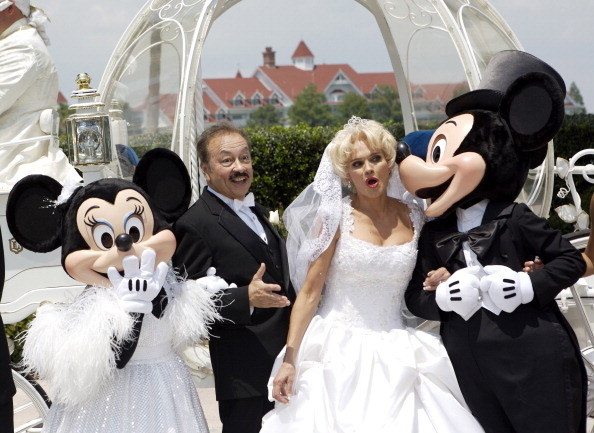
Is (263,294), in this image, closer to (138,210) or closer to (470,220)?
(138,210)

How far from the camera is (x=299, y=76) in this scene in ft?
271

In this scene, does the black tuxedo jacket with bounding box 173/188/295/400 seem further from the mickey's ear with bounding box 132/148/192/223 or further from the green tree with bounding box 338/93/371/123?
the green tree with bounding box 338/93/371/123

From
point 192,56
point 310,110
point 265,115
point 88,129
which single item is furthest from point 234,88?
point 88,129

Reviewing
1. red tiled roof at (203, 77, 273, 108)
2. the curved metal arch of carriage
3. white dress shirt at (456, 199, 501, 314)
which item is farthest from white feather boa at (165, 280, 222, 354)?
red tiled roof at (203, 77, 273, 108)

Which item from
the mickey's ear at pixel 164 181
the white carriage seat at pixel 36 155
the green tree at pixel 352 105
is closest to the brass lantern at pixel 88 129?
the mickey's ear at pixel 164 181

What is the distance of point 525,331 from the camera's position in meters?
2.87

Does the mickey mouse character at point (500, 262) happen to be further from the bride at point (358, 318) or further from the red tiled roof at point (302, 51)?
the red tiled roof at point (302, 51)

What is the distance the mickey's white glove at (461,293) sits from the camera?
2848 millimetres

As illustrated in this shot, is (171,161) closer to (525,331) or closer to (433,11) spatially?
(525,331)

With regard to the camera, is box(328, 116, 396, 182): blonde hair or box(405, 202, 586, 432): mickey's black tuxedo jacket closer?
box(405, 202, 586, 432): mickey's black tuxedo jacket

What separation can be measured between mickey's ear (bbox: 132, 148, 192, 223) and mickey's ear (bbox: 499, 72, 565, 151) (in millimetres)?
1273

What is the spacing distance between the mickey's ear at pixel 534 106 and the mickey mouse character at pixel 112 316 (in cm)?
128

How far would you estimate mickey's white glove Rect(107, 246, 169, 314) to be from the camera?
2918 mm

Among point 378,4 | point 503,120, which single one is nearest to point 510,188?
point 503,120
